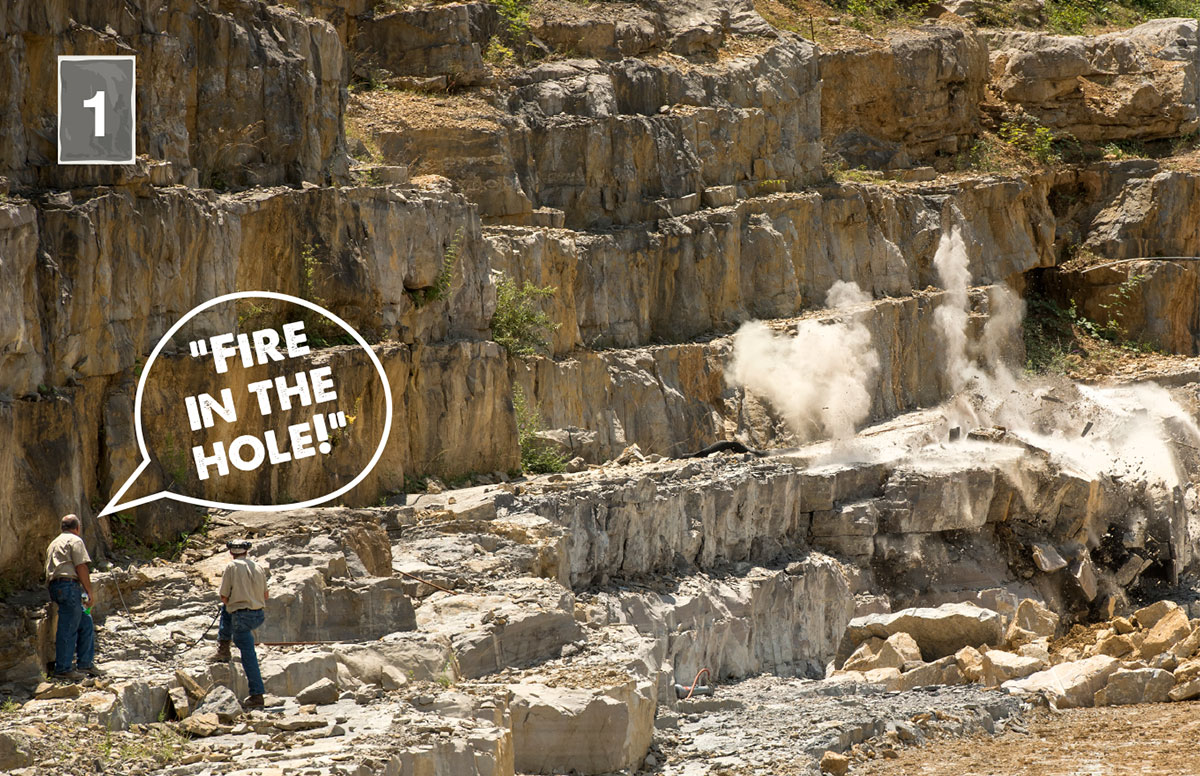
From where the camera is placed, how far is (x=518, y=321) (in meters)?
25.6

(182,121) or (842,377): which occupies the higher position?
(182,121)

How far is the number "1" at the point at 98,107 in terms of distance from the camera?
16672mm

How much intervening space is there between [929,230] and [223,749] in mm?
26968

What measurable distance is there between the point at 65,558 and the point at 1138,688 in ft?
43.8

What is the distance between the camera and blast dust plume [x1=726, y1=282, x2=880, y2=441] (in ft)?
103

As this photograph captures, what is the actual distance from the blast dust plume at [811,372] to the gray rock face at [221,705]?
1856cm

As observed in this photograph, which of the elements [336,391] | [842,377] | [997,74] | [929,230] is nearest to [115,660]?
[336,391]

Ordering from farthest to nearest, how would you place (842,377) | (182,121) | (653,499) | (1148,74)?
(1148,74), (842,377), (653,499), (182,121)

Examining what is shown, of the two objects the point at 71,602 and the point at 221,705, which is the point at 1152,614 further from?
the point at 71,602

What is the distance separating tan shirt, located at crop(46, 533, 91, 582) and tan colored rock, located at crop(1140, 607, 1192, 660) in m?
14.6

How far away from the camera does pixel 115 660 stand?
1412cm

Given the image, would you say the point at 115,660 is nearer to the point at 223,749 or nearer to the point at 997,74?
the point at 223,749

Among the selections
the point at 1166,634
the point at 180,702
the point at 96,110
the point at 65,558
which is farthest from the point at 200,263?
the point at 1166,634

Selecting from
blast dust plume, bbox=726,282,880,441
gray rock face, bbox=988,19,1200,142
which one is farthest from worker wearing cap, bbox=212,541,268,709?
gray rock face, bbox=988,19,1200,142
